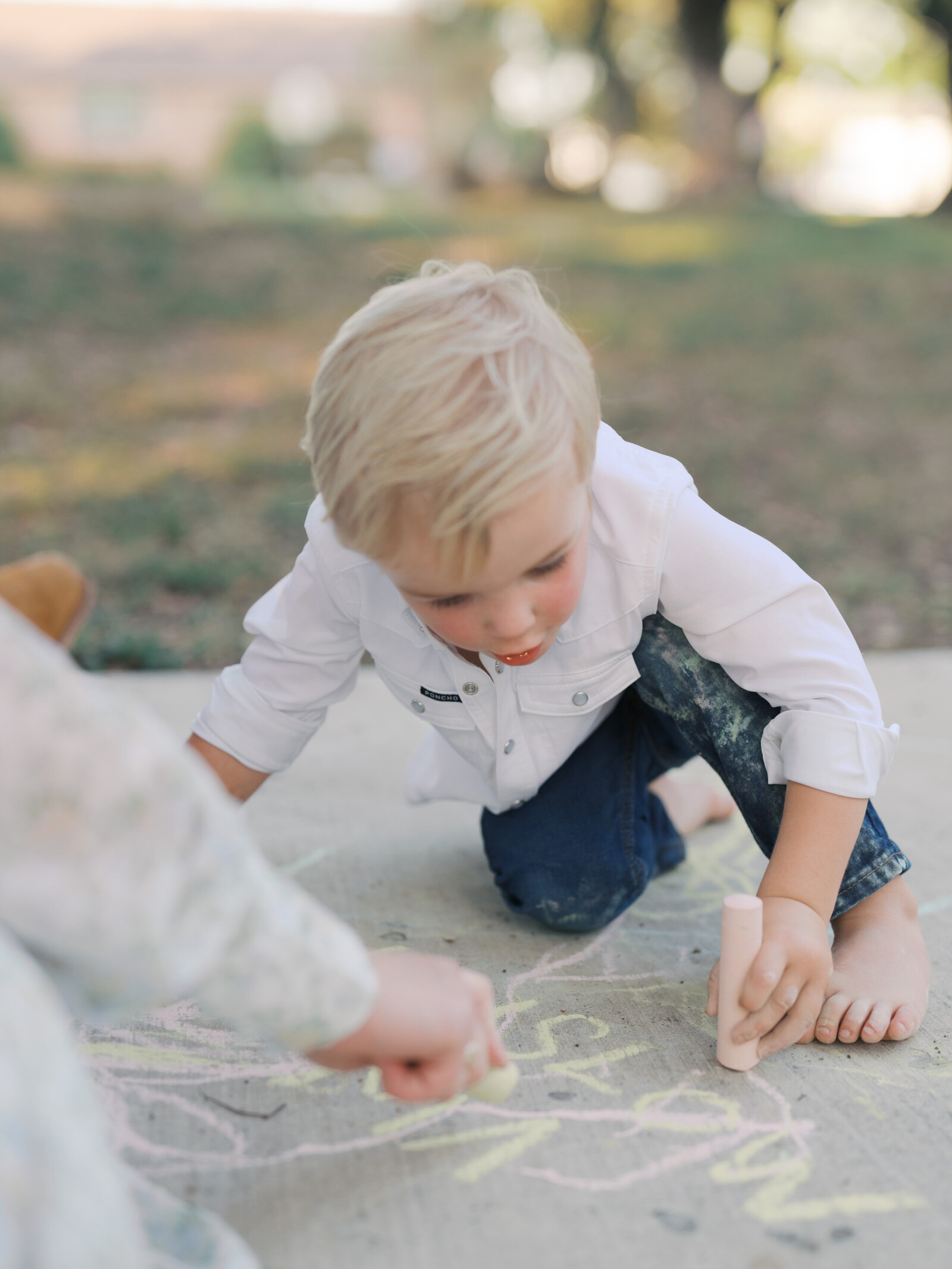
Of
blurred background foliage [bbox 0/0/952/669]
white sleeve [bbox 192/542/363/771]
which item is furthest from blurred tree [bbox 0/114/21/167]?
white sleeve [bbox 192/542/363/771]

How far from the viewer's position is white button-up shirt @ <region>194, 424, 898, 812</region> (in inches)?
48.1

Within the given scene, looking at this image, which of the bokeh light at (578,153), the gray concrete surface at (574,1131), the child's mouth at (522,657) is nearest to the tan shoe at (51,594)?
the gray concrete surface at (574,1131)

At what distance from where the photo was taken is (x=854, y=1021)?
3.88 ft

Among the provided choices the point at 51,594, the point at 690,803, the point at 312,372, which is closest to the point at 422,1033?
the point at 690,803

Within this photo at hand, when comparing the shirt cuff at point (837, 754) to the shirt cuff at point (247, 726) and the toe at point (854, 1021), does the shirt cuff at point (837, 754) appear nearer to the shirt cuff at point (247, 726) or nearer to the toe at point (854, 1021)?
the toe at point (854, 1021)

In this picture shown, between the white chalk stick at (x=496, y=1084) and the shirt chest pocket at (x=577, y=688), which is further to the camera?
the shirt chest pocket at (x=577, y=688)

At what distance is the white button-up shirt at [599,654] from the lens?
1222 millimetres

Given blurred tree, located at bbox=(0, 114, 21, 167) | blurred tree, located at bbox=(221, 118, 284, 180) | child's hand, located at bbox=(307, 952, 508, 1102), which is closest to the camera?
child's hand, located at bbox=(307, 952, 508, 1102)

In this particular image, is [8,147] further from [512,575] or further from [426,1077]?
[426,1077]

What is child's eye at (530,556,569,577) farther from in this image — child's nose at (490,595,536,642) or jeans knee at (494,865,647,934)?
jeans knee at (494,865,647,934)

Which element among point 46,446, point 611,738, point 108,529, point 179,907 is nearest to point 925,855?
point 611,738

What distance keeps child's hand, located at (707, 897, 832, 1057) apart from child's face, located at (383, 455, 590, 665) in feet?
1.18

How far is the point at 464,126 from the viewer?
517 inches

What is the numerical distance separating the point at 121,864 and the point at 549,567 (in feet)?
1.68
